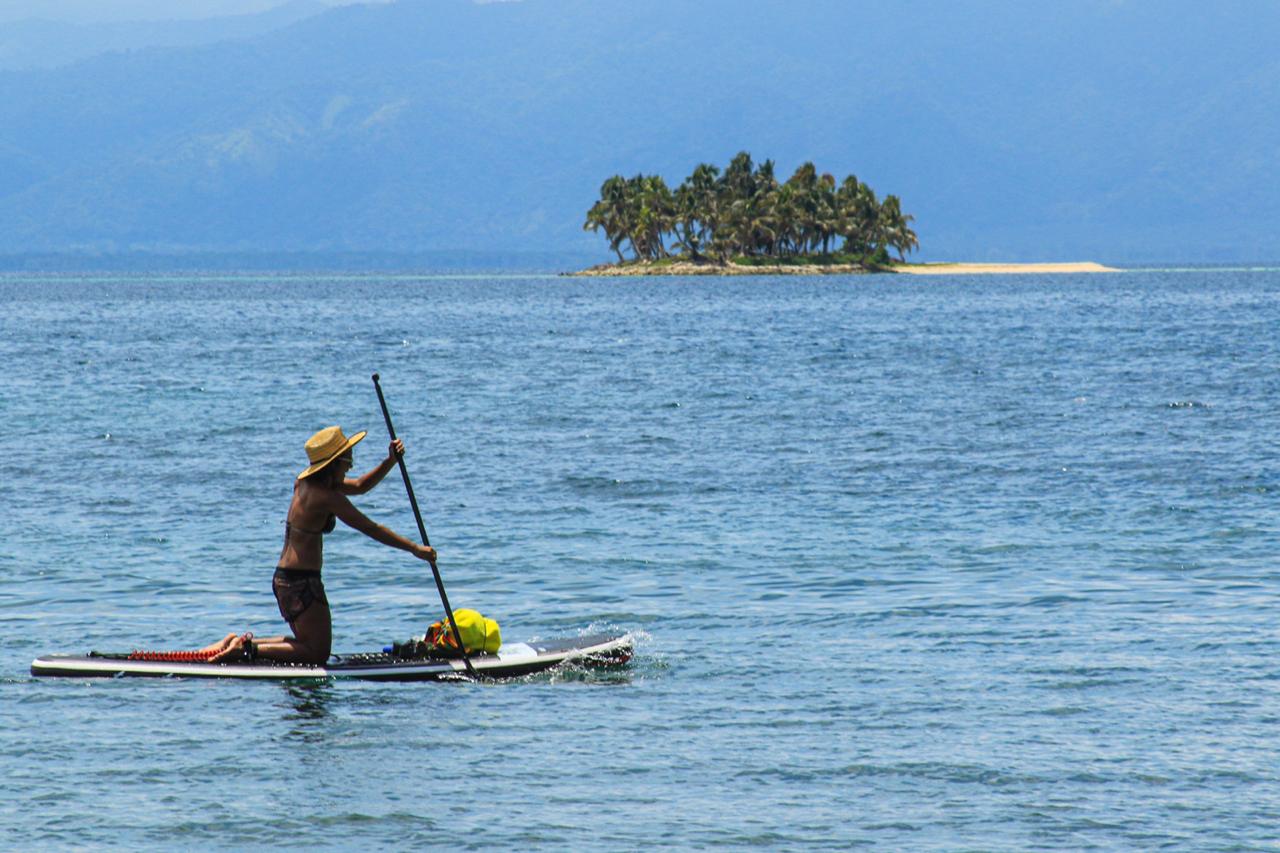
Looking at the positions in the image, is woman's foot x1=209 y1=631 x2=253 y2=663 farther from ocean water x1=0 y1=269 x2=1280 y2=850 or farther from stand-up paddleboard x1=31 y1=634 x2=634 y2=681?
ocean water x1=0 y1=269 x2=1280 y2=850

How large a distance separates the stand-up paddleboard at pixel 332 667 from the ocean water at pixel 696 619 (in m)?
0.17

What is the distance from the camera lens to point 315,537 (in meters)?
16.9

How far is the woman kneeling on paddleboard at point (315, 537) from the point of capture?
16.7 metres

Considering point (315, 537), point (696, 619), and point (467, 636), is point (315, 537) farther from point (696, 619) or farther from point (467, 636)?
point (696, 619)

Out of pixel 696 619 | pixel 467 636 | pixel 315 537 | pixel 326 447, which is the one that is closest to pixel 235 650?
pixel 315 537

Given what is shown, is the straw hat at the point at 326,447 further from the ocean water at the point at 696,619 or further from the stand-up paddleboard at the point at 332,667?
the ocean water at the point at 696,619

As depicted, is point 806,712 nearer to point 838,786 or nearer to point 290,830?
point 838,786

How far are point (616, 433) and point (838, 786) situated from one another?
29.5 metres

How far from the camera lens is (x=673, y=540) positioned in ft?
85.4

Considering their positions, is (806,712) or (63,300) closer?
(806,712)

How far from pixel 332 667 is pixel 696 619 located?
483cm

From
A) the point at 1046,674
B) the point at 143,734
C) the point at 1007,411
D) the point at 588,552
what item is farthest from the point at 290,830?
the point at 1007,411

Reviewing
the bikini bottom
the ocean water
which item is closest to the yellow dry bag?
the ocean water

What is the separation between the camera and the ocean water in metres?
13.3
